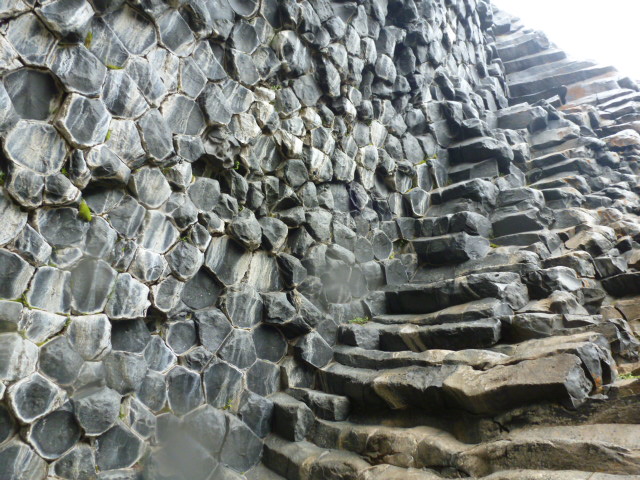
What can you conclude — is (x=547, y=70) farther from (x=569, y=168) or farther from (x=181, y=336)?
(x=181, y=336)

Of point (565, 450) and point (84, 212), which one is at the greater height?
point (84, 212)

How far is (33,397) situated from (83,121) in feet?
5.94

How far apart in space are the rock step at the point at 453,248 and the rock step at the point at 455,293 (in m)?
0.56

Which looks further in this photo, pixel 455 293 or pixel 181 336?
pixel 455 293

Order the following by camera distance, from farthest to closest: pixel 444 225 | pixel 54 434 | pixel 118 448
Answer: pixel 444 225 → pixel 118 448 → pixel 54 434

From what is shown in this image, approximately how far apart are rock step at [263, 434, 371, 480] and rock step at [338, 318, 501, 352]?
1186 millimetres

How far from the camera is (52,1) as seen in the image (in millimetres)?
3287

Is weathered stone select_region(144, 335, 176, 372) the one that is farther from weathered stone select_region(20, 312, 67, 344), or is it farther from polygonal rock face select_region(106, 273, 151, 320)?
weathered stone select_region(20, 312, 67, 344)

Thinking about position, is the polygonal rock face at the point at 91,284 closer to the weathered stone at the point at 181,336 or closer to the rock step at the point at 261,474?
the weathered stone at the point at 181,336

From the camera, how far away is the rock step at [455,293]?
4664 millimetres

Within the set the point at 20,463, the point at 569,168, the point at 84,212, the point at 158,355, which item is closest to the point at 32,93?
the point at 84,212

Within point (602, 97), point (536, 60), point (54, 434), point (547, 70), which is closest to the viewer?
point (54, 434)

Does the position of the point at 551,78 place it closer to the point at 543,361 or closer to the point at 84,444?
the point at 543,361

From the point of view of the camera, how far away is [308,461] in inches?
153
